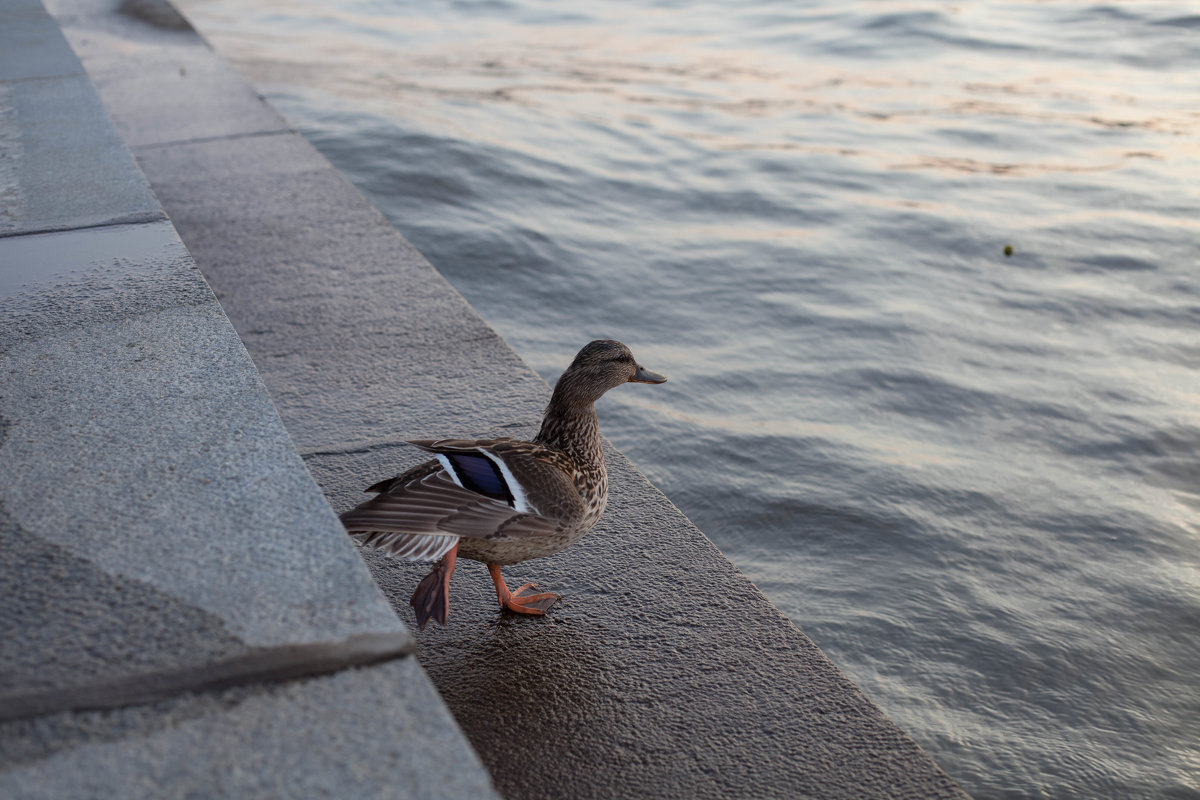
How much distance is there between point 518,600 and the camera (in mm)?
2910

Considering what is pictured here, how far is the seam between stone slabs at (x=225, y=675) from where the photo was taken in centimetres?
170

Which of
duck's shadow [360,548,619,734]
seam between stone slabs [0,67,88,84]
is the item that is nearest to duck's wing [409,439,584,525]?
duck's shadow [360,548,619,734]

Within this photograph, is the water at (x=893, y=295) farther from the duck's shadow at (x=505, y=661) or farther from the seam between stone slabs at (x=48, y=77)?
the seam between stone slabs at (x=48, y=77)

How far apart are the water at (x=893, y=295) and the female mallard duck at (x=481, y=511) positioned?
5.35 feet

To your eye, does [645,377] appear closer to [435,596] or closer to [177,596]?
[435,596]

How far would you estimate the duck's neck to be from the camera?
309 cm

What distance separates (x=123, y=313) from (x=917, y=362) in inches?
191

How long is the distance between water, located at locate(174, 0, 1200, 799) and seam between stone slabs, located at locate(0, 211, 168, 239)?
269cm

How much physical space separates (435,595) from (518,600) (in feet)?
1.00

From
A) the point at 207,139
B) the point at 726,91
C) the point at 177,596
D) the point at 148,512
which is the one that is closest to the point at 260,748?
the point at 177,596

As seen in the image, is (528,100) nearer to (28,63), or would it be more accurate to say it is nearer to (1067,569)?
(28,63)

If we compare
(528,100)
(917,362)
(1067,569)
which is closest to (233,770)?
(1067,569)

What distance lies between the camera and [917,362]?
6562mm

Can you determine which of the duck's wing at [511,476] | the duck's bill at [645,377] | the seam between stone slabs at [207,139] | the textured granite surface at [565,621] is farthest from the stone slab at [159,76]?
the duck's wing at [511,476]
